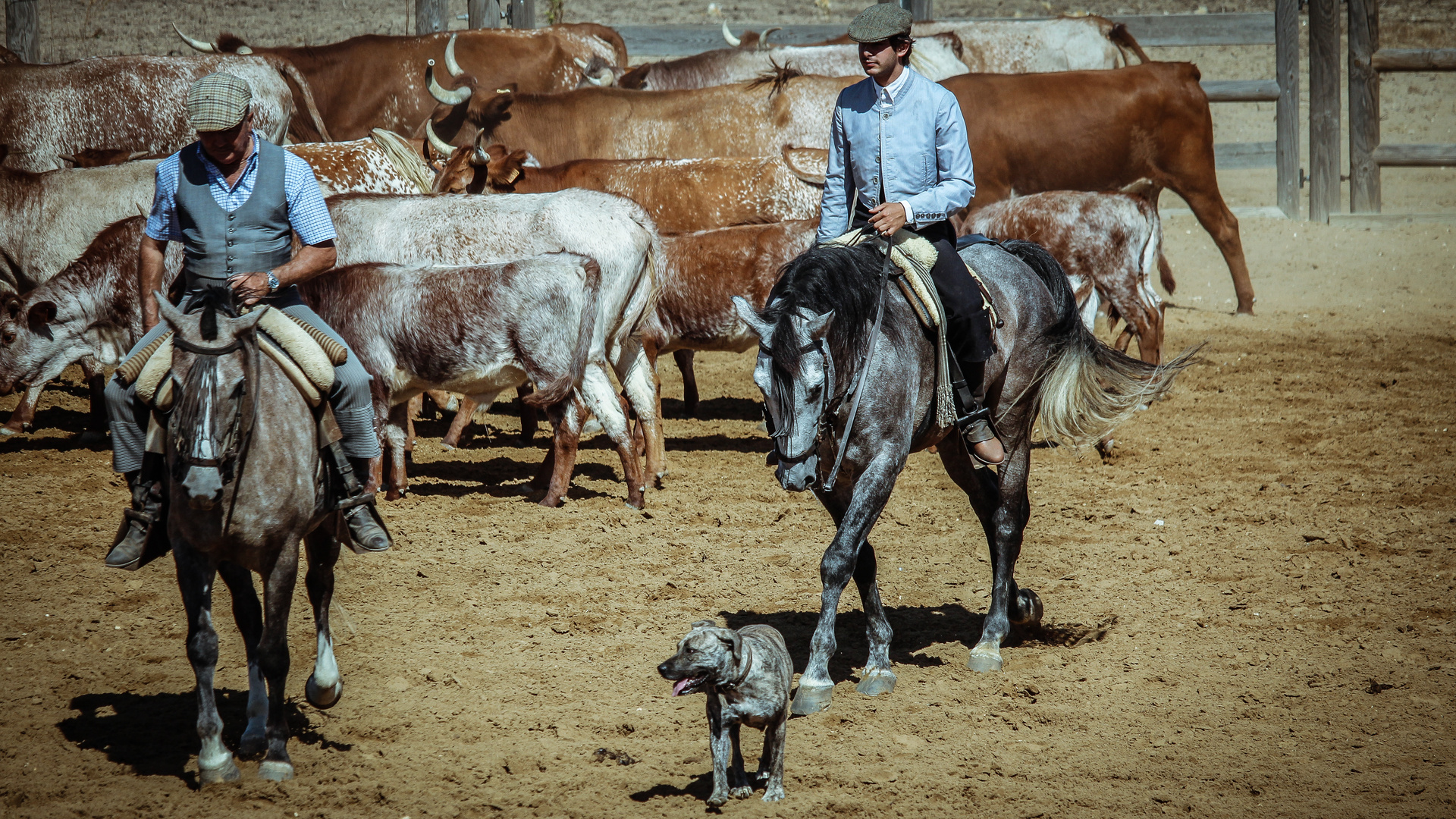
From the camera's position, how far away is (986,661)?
5152mm

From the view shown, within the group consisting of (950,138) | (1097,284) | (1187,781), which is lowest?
(1187,781)

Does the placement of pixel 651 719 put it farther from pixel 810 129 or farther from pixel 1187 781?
pixel 810 129

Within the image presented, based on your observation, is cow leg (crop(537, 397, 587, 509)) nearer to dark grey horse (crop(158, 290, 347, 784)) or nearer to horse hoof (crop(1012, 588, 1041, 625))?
horse hoof (crop(1012, 588, 1041, 625))

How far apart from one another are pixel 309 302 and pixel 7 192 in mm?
3594

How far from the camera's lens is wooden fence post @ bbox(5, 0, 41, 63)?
554 inches

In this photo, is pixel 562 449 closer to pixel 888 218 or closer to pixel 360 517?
pixel 360 517

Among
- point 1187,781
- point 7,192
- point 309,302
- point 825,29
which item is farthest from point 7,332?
point 825,29

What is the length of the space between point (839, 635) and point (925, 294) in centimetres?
174

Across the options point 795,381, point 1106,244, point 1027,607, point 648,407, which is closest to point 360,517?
point 795,381

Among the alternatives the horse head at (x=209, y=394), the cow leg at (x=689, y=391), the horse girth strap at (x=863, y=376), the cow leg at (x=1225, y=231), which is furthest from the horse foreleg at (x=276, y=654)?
the cow leg at (x=1225, y=231)

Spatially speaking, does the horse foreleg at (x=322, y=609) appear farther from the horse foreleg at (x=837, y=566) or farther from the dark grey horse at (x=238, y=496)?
the horse foreleg at (x=837, y=566)

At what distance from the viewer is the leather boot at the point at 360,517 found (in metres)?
4.37

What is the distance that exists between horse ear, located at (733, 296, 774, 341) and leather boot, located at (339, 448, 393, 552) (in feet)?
4.87

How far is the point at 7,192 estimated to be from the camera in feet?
30.6
